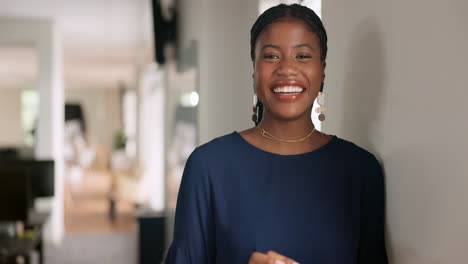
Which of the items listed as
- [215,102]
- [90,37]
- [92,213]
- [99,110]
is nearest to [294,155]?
[215,102]

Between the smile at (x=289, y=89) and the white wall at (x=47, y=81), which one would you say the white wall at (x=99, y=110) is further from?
the smile at (x=289, y=89)

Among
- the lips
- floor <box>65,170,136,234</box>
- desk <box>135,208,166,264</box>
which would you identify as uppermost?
the lips

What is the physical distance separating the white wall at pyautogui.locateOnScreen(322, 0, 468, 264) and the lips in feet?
0.53

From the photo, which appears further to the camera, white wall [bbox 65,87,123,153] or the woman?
white wall [bbox 65,87,123,153]

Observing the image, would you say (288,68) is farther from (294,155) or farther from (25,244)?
(25,244)

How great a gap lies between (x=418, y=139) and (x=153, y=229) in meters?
3.47

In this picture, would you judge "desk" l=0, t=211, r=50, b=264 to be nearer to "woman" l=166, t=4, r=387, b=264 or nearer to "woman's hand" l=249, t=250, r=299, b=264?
"woman" l=166, t=4, r=387, b=264

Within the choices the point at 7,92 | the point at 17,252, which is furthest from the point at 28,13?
the point at 7,92

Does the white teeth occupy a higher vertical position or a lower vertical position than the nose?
lower

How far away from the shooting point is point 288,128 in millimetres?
928

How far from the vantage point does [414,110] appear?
82 cm

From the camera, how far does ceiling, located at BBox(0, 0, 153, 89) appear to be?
5.04 metres

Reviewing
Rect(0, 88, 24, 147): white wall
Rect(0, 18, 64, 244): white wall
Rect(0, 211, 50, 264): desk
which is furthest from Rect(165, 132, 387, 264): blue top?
Rect(0, 88, 24, 147): white wall

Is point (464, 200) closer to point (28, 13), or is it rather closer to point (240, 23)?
point (240, 23)
